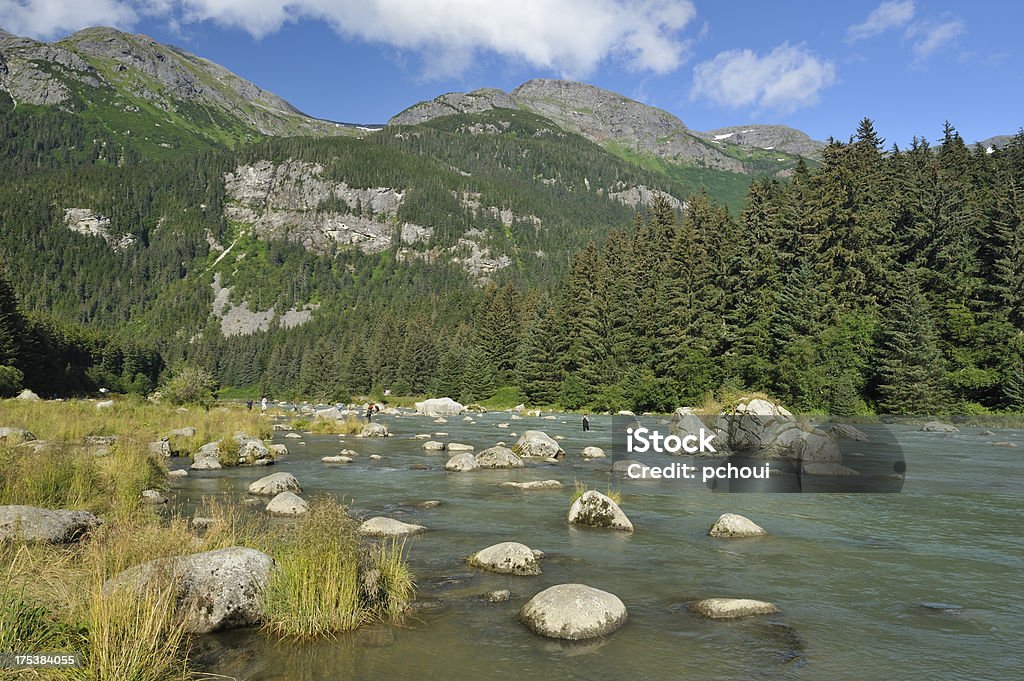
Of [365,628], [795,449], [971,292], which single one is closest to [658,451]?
[795,449]

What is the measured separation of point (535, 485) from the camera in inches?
819

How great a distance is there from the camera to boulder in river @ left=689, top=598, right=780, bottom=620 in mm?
9031

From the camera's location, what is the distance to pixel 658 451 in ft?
108

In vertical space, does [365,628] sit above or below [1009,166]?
below

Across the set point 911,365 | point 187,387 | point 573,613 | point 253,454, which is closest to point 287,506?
point 573,613

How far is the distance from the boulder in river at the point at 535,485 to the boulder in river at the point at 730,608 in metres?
11.4

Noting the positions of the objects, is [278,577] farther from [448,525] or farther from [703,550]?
[703,550]

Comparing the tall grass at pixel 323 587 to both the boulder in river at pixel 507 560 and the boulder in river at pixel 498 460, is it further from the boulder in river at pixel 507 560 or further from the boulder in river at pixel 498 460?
the boulder in river at pixel 498 460

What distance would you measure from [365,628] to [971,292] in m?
58.6

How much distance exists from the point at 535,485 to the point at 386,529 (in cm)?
808

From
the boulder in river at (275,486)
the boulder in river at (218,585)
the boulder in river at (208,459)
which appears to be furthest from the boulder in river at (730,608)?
the boulder in river at (208,459)

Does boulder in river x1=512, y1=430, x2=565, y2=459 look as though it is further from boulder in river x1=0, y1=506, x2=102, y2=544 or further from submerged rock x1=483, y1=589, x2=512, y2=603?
boulder in river x1=0, y1=506, x2=102, y2=544

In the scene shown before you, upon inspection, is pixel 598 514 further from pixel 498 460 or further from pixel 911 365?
pixel 911 365

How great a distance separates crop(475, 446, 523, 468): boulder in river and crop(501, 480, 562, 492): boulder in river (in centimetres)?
440
